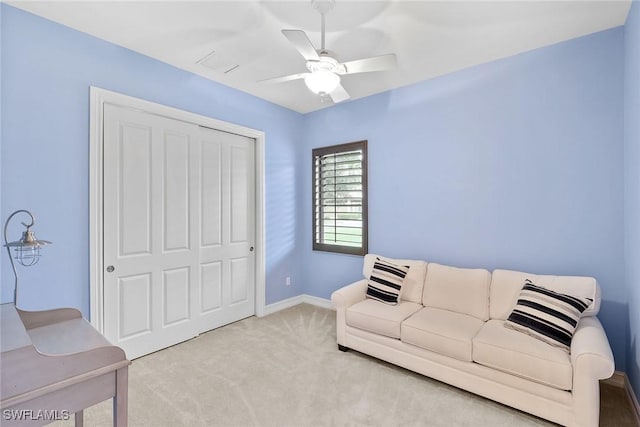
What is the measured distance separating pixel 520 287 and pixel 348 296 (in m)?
1.49

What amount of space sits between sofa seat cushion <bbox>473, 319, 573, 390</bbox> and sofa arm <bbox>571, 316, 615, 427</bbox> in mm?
50

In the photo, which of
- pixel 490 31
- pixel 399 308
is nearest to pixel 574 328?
pixel 399 308

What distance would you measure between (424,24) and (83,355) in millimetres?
2920

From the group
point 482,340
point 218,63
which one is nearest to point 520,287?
point 482,340

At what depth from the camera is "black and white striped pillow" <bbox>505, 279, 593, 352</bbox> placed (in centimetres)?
204

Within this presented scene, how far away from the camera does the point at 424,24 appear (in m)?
2.32

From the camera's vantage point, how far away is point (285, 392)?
229 cm

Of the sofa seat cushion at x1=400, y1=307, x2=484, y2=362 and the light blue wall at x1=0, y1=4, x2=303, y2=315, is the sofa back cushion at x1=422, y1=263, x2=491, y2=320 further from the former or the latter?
the light blue wall at x1=0, y1=4, x2=303, y2=315

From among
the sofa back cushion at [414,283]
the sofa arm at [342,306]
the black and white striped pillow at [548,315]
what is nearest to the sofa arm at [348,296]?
the sofa arm at [342,306]

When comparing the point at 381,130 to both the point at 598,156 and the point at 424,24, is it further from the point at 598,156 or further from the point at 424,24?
the point at 598,156

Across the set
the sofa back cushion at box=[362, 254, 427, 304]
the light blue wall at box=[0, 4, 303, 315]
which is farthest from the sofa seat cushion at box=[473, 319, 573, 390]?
the light blue wall at box=[0, 4, 303, 315]

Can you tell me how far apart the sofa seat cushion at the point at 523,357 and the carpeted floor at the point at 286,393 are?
1.07ft

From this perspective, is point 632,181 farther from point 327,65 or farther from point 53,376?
point 53,376

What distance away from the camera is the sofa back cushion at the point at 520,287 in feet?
7.29
